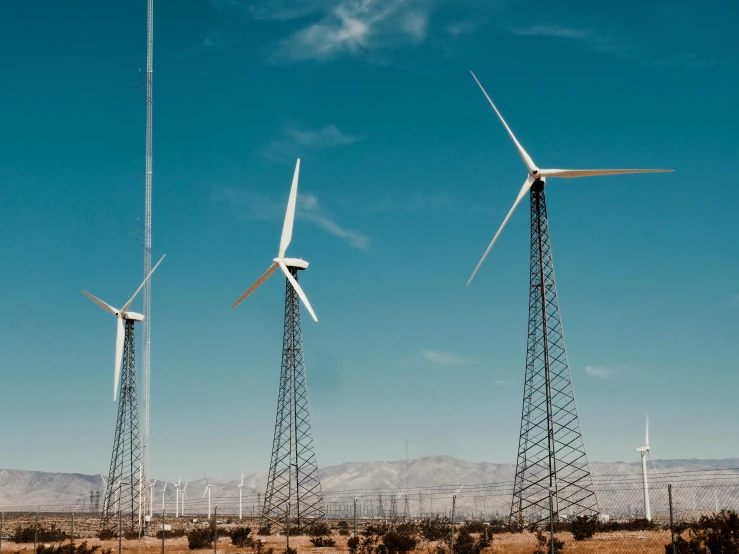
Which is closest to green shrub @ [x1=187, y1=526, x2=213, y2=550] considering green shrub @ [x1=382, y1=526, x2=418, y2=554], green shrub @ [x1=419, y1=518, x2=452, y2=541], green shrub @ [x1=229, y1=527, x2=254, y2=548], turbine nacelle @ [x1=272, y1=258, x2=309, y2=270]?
green shrub @ [x1=229, y1=527, x2=254, y2=548]

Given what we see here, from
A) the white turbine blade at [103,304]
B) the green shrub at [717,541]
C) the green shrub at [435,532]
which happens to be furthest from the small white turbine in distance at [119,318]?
the green shrub at [717,541]

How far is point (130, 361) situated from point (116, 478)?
A: 37.4ft

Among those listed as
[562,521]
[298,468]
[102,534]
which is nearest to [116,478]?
[102,534]

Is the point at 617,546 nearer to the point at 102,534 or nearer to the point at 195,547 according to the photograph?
the point at 195,547

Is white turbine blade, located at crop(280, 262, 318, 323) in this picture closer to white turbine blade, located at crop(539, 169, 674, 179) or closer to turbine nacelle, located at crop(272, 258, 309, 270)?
turbine nacelle, located at crop(272, 258, 309, 270)

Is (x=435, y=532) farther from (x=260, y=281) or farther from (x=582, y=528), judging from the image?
(x=260, y=281)

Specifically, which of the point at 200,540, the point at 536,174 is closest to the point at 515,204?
the point at 536,174

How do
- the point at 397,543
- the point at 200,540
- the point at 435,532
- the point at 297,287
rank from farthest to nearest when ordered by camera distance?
the point at 297,287, the point at 435,532, the point at 200,540, the point at 397,543

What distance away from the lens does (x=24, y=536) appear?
2350 inches

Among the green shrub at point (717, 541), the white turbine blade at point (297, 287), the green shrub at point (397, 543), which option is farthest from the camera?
the white turbine blade at point (297, 287)

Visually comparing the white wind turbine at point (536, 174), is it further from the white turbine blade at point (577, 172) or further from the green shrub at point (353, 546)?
the green shrub at point (353, 546)

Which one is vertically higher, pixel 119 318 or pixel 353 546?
pixel 119 318

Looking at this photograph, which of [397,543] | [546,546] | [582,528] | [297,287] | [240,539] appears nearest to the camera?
[546,546]

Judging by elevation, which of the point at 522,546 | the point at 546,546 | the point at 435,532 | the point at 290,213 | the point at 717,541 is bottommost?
the point at 435,532
